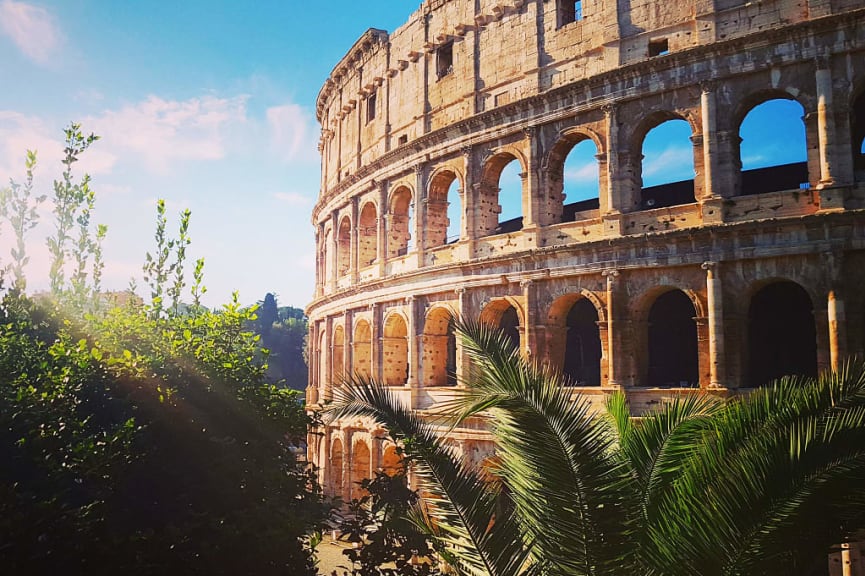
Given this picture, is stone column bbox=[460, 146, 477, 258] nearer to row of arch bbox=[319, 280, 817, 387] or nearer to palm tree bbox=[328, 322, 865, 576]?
row of arch bbox=[319, 280, 817, 387]

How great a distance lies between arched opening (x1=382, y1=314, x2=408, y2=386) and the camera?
18.8m

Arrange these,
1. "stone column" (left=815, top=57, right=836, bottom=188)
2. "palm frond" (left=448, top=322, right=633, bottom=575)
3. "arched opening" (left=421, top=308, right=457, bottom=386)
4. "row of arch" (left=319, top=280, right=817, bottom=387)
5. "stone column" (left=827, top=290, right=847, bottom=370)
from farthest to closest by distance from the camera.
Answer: "arched opening" (left=421, top=308, right=457, bottom=386)
"row of arch" (left=319, top=280, right=817, bottom=387)
"stone column" (left=815, top=57, right=836, bottom=188)
"stone column" (left=827, top=290, right=847, bottom=370)
"palm frond" (left=448, top=322, right=633, bottom=575)

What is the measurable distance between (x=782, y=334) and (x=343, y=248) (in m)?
13.4

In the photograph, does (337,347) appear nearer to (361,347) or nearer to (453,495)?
(361,347)

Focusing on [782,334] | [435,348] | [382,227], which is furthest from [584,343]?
[382,227]

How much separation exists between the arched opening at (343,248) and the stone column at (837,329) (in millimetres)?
14495

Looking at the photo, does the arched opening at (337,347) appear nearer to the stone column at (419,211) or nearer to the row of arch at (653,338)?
the row of arch at (653,338)

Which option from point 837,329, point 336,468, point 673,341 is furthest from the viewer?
point 336,468

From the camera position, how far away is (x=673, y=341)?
15.9 metres

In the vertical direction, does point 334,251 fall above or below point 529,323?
above

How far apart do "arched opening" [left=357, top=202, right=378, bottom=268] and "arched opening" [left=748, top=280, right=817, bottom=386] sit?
1090 centimetres

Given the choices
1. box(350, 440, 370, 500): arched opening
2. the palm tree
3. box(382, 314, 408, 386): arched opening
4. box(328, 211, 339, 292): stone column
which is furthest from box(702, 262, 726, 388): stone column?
box(328, 211, 339, 292): stone column

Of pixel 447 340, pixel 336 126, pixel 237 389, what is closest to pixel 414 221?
pixel 447 340

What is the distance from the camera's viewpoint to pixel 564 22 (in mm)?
15242
